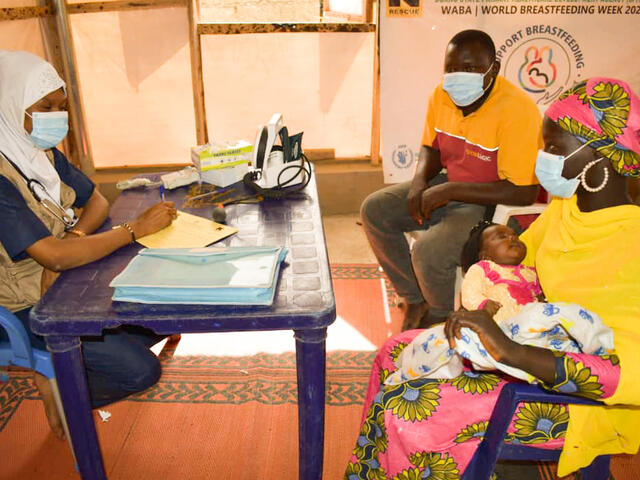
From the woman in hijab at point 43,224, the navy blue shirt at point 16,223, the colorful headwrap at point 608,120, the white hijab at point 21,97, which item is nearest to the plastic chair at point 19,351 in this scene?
the woman in hijab at point 43,224

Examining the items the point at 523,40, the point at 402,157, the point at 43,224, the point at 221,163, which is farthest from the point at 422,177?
the point at 43,224

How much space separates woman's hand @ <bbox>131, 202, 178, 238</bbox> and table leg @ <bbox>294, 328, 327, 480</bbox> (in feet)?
2.43

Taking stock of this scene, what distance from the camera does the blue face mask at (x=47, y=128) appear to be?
78.5 inches

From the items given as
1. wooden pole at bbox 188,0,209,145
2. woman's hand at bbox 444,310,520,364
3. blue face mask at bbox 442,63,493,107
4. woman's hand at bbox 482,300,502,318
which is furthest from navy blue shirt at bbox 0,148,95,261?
wooden pole at bbox 188,0,209,145

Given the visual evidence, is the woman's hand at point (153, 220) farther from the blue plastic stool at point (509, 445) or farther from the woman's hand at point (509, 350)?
the blue plastic stool at point (509, 445)

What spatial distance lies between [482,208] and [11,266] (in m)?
2.13

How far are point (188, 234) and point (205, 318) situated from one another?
55cm

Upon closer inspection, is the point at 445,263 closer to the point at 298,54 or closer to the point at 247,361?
the point at 247,361

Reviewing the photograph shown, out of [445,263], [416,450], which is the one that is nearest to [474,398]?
[416,450]

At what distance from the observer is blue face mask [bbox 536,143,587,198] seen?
5.22 feet

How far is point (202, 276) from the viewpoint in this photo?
64.7 inches

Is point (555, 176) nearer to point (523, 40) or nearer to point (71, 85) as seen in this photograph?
point (523, 40)

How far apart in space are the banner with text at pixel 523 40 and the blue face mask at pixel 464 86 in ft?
4.80

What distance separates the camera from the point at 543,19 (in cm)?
390
